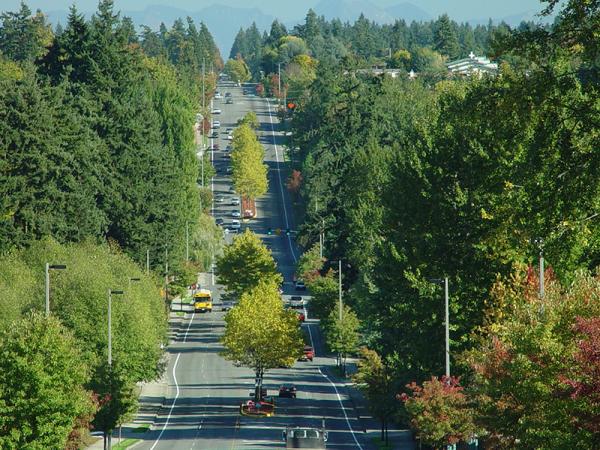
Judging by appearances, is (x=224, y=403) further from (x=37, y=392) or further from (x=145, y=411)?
(x=37, y=392)

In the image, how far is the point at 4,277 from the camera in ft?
252

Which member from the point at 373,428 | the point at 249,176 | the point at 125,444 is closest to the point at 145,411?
the point at 373,428

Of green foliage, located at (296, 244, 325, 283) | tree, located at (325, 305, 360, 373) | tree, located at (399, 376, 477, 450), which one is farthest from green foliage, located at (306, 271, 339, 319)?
tree, located at (399, 376, 477, 450)

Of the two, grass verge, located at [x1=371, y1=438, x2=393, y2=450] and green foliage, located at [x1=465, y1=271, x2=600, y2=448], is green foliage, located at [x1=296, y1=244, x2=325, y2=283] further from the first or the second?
green foliage, located at [x1=465, y1=271, x2=600, y2=448]

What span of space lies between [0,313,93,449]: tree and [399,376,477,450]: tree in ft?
36.6

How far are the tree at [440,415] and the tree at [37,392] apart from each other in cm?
1114

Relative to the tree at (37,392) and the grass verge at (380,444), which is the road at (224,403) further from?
the tree at (37,392)

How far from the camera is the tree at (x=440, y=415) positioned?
5350cm

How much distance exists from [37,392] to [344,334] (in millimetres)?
48989

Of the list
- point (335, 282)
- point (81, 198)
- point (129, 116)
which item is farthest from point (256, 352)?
point (129, 116)

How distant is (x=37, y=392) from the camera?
52125 mm

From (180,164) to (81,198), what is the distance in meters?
51.0

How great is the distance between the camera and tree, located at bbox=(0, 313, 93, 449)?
2042 inches

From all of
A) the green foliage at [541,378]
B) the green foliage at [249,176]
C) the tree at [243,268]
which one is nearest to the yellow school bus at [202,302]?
the tree at [243,268]
